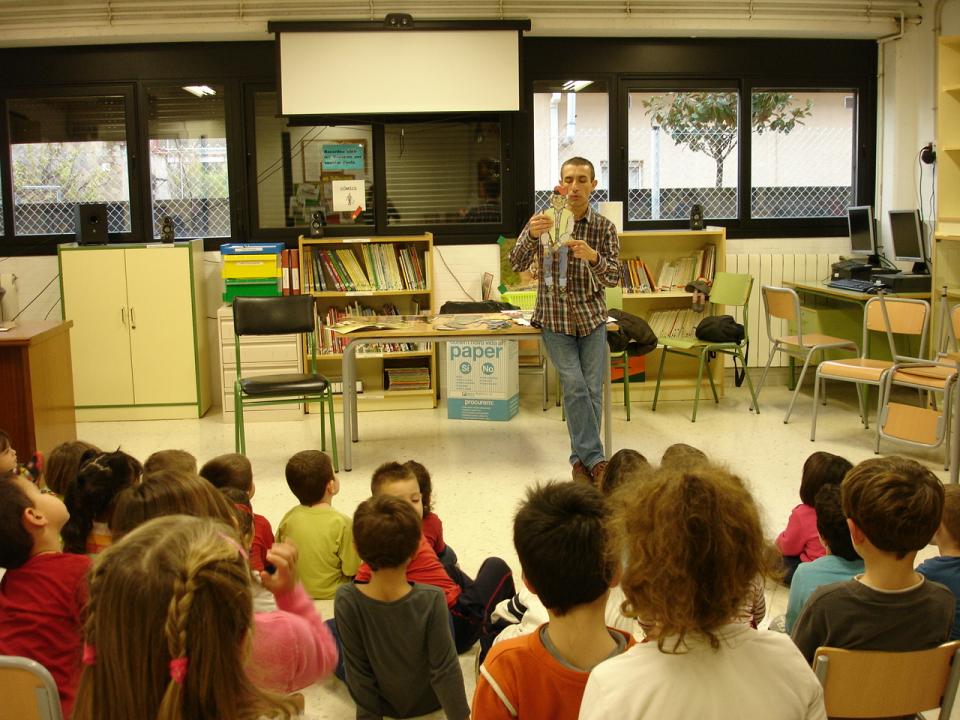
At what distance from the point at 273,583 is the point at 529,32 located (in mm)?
5906

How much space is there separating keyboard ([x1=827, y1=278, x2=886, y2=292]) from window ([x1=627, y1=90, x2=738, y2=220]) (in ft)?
3.52

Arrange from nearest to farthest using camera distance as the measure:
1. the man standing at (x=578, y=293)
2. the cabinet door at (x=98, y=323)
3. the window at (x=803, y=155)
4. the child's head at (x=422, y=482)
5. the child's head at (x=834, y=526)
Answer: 1. the child's head at (x=834, y=526)
2. the child's head at (x=422, y=482)
3. the man standing at (x=578, y=293)
4. the cabinet door at (x=98, y=323)
5. the window at (x=803, y=155)

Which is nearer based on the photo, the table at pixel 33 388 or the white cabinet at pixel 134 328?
the table at pixel 33 388

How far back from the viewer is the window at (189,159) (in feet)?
23.1

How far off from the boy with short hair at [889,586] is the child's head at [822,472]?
0.95m

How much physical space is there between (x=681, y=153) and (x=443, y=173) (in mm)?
1794

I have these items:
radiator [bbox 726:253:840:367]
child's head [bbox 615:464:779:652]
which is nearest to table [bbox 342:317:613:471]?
radiator [bbox 726:253:840:367]

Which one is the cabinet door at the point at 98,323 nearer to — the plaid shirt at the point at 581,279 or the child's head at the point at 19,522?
the plaid shirt at the point at 581,279

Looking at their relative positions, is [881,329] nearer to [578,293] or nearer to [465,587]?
[578,293]

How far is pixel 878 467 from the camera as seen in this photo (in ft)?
6.40

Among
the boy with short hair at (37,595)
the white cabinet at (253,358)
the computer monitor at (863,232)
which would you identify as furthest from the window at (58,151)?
the boy with short hair at (37,595)

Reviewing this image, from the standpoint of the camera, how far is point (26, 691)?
1658 mm

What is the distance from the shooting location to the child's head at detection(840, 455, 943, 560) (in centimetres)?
A: 188

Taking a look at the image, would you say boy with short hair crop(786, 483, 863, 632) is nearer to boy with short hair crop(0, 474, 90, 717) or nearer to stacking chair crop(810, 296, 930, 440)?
boy with short hair crop(0, 474, 90, 717)
